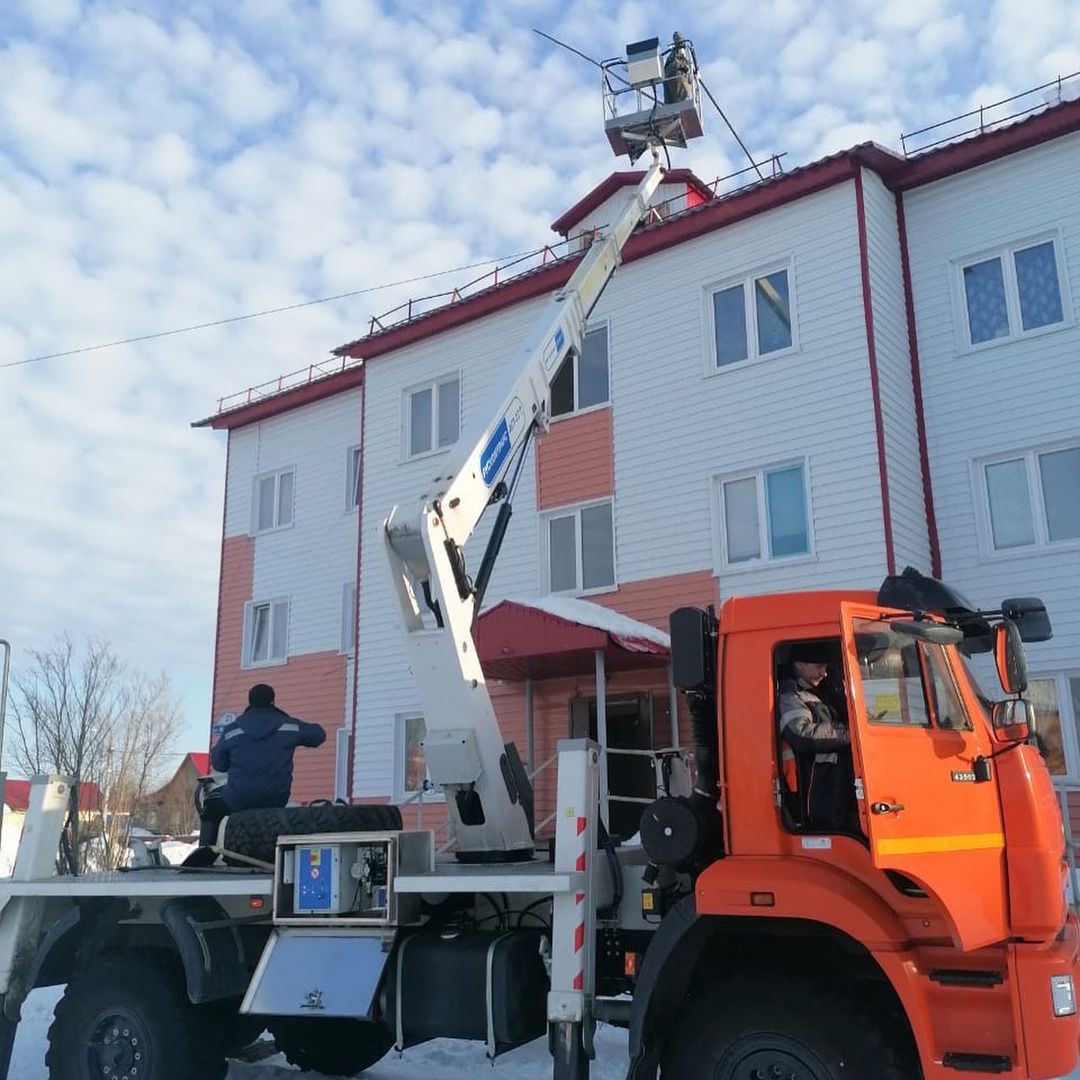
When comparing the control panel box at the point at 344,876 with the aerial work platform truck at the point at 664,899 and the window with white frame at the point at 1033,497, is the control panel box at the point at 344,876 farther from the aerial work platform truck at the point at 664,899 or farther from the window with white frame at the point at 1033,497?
the window with white frame at the point at 1033,497

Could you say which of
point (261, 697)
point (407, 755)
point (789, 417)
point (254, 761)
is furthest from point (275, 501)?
point (254, 761)

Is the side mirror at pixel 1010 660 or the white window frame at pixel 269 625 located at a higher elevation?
the white window frame at pixel 269 625

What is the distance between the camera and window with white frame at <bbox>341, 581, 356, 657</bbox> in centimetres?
1919

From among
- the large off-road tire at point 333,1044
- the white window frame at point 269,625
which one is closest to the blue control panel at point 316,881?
the large off-road tire at point 333,1044

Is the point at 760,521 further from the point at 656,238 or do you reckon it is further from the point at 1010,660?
the point at 1010,660

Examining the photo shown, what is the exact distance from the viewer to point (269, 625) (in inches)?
818

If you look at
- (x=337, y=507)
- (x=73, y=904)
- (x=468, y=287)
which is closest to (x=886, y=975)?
(x=73, y=904)

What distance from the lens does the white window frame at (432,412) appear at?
1784 centimetres

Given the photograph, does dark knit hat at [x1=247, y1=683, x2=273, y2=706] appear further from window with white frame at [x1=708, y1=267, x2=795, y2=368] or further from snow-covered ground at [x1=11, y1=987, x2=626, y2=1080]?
window with white frame at [x1=708, y1=267, x2=795, y2=368]

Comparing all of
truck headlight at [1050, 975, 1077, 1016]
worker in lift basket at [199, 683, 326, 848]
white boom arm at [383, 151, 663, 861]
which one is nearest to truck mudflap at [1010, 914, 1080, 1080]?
truck headlight at [1050, 975, 1077, 1016]

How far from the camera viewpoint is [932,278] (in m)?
14.3

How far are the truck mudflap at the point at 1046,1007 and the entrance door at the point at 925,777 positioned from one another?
17 centimetres

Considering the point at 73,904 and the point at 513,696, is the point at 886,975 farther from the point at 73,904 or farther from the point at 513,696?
the point at 513,696

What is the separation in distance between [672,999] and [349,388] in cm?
1656
